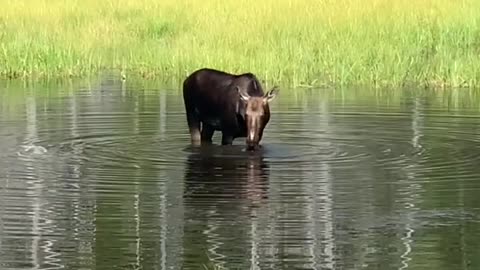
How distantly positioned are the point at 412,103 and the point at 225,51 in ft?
16.4

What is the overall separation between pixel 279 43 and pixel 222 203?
1311 centimetres

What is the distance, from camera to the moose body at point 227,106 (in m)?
13.6

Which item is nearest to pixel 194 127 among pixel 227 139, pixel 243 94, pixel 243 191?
pixel 227 139

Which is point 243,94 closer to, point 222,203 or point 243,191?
point 243,191

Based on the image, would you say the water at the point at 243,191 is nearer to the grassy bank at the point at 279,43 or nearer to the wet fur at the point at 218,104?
the wet fur at the point at 218,104

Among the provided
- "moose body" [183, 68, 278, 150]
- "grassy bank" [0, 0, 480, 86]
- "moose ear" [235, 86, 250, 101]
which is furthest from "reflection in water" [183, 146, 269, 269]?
"grassy bank" [0, 0, 480, 86]

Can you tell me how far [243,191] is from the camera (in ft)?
37.9

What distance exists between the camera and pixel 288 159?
13516mm

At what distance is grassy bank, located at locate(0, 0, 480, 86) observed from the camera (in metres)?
22.5

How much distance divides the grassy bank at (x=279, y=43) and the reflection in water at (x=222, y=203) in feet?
27.1

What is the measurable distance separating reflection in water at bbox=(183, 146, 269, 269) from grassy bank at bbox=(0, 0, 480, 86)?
8262mm

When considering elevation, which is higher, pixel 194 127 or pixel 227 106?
pixel 227 106

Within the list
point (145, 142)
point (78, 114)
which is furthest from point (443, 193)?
point (78, 114)

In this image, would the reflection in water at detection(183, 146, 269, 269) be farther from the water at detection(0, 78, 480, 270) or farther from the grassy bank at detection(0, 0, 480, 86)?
the grassy bank at detection(0, 0, 480, 86)
